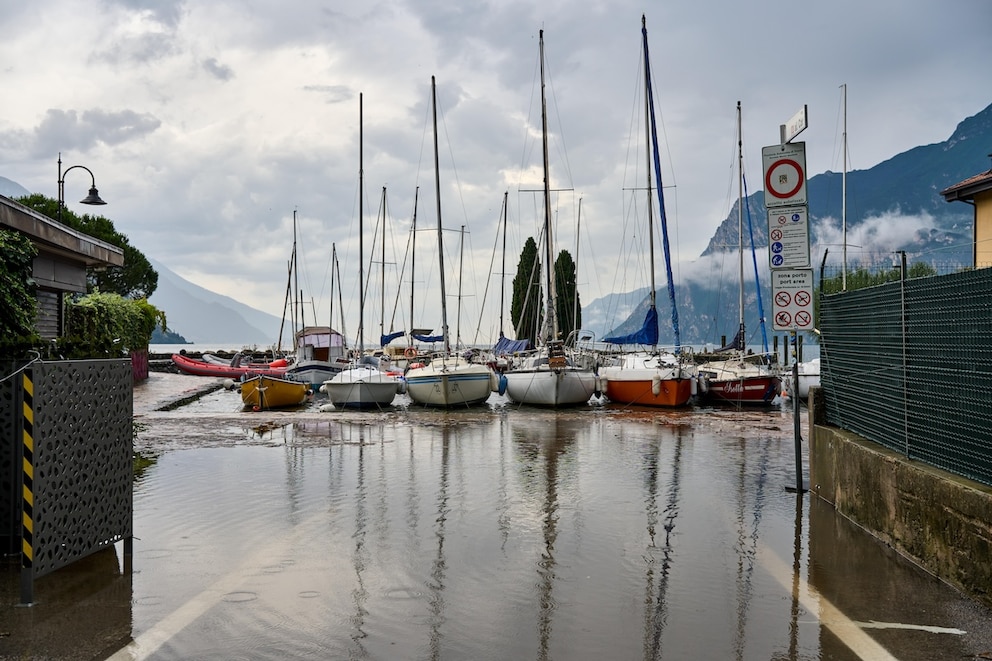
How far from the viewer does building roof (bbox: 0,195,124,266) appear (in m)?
9.27

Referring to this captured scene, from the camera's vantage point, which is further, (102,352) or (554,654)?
(102,352)

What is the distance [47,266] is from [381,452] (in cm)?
623

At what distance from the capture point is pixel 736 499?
9680 millimetres

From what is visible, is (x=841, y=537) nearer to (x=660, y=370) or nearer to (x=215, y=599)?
(x=215, y=599)

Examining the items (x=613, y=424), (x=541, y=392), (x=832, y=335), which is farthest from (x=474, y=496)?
(x=541, y=392)

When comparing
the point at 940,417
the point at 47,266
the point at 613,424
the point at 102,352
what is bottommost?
the point at 613,424

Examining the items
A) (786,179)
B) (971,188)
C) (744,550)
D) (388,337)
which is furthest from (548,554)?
(388,337)

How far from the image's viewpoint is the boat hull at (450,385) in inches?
1008

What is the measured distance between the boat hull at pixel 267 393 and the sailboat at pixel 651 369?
1036cm

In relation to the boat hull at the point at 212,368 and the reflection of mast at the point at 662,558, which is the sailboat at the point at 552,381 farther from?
the boat hull at the point at 212,368

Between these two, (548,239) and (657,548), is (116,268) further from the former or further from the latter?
(657,548)

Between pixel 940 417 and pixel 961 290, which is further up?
pixel 961 290

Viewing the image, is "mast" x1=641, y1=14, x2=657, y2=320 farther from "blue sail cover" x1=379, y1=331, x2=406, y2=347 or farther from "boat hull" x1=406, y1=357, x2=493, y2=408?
"blue sail cover" x1=379, y1=331, x2=406, y2=347

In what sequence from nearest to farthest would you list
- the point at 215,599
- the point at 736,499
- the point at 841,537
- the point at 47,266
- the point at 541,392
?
the point at 215,599, the point at 841,537, the point at 736,499, the point at 47,266, the point at 541,392
